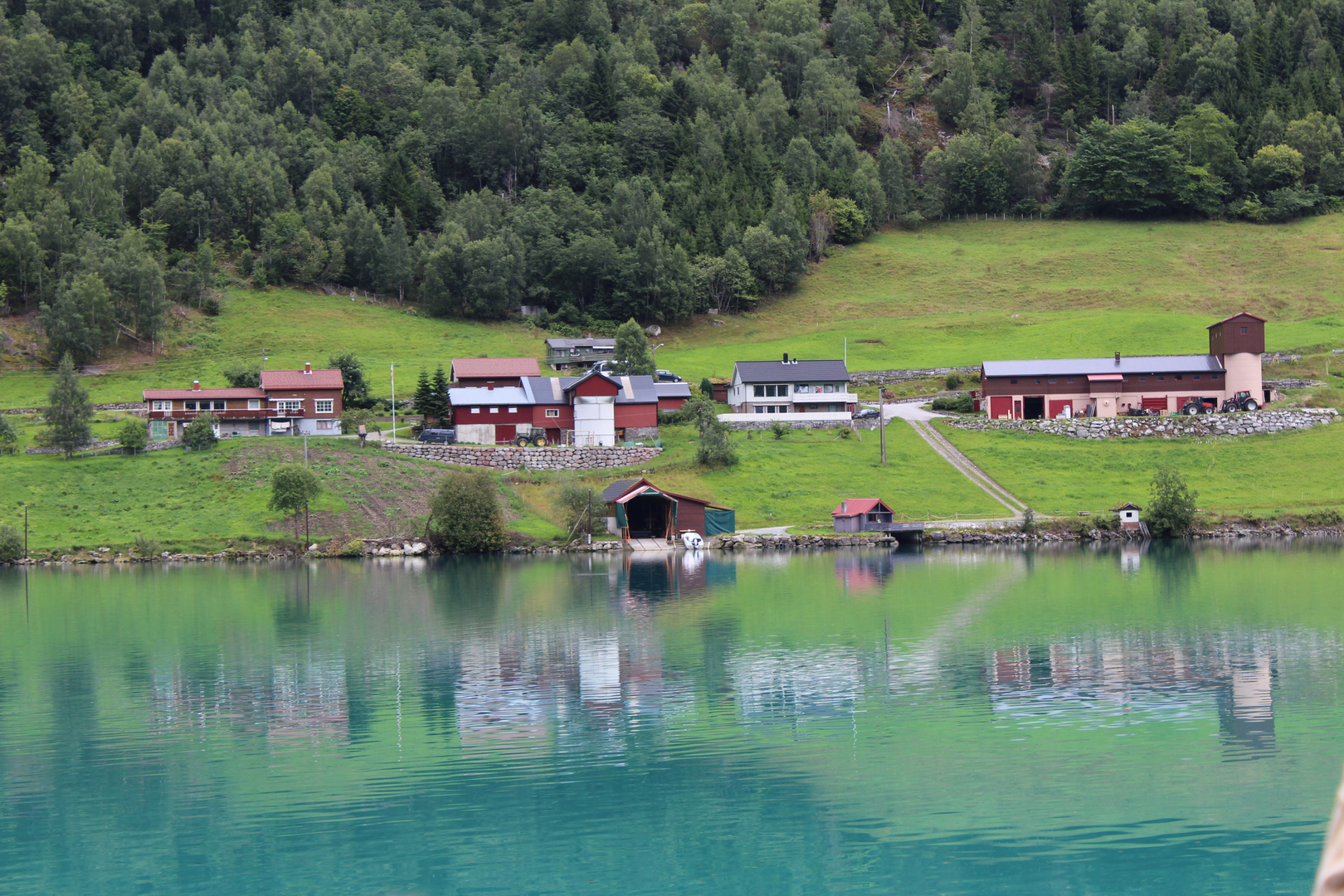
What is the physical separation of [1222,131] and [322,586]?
139 metres

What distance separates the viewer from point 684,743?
29031 millimetres

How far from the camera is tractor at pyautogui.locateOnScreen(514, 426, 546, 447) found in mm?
89938

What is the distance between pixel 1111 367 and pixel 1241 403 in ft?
31.3

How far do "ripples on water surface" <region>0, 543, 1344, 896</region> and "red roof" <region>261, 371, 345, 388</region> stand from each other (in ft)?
131

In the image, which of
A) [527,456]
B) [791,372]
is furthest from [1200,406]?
[527,456]

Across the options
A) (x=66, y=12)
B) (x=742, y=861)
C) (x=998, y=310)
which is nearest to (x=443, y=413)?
(x=998, y=310)

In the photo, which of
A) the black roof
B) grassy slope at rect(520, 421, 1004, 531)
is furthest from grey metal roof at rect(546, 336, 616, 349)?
the black roof

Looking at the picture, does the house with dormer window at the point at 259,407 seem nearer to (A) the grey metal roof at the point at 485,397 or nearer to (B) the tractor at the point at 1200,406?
(A) the grey metal roof at the point at 485,397

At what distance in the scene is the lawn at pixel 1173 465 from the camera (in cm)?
7688

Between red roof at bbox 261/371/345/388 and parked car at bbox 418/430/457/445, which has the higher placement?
red roof at bbox 261/371/345/388

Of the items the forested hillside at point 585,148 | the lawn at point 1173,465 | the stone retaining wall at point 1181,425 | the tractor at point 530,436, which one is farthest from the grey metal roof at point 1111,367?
the forested hillside at point 585,148

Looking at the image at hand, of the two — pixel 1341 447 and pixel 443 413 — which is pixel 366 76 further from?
pixel 1341 447

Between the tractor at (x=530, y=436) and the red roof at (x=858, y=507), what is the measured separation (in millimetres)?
24472

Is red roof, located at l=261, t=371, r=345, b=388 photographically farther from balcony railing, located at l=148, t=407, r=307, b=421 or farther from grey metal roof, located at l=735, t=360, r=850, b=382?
grey metal roof, located at l=735, t=360, r=850, b=382
